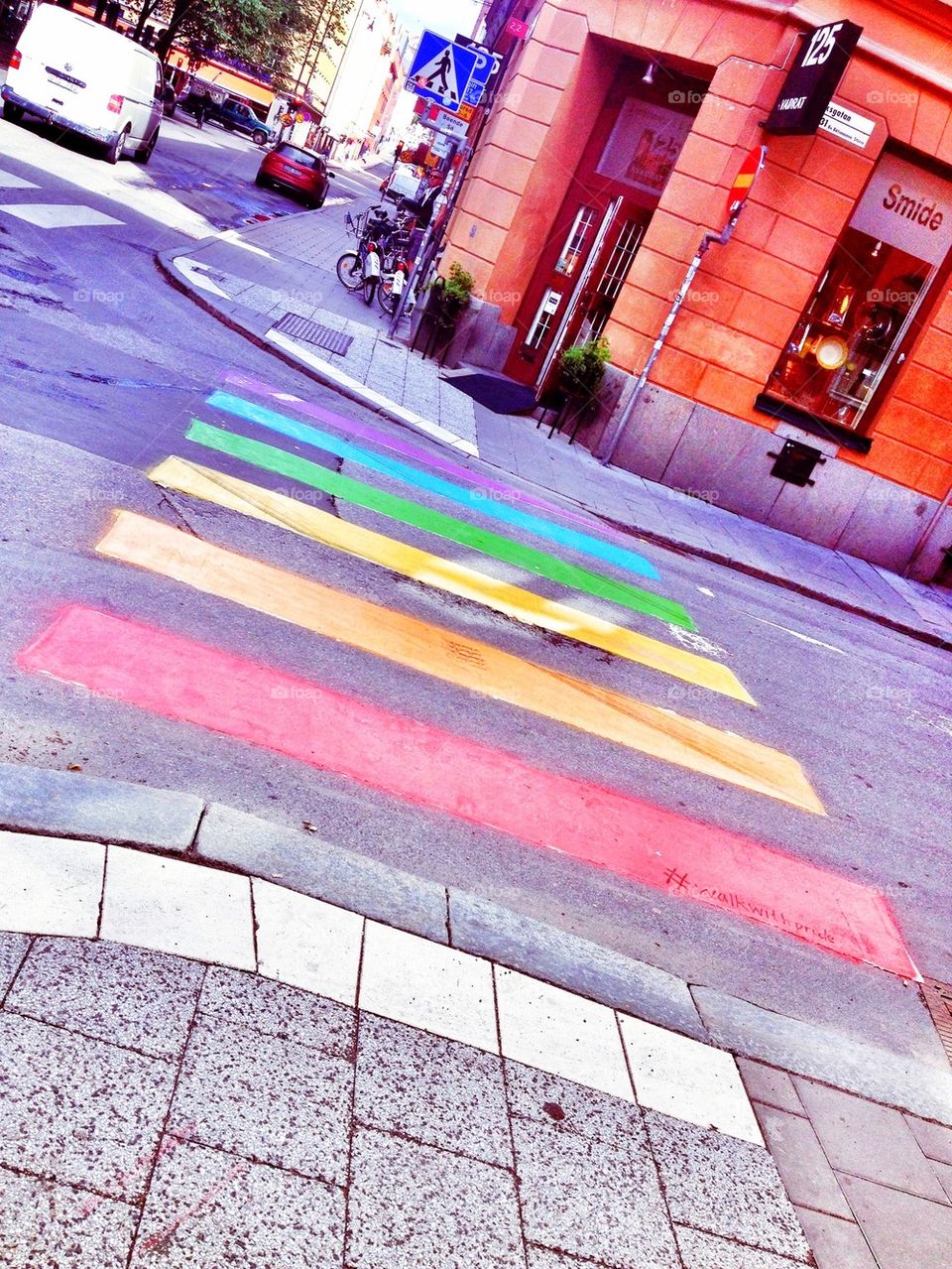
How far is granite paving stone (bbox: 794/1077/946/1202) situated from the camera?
139 inches

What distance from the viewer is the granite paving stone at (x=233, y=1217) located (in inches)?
94.2

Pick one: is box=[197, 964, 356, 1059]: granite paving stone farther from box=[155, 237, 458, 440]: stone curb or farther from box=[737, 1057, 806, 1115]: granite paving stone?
box=[155, 237, 458, 440]: stone curb

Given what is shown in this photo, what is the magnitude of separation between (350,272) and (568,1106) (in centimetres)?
1866

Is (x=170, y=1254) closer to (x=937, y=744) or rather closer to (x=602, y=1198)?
(x=602, y=1198)

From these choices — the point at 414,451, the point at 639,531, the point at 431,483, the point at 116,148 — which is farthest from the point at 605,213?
the point at 116,148

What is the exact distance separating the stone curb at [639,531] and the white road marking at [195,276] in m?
0.40

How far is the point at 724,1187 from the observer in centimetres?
319

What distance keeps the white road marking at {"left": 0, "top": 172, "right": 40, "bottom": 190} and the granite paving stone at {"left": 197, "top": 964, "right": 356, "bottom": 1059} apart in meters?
14.0

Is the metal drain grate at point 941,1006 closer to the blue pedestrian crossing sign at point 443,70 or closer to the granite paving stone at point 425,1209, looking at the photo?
the granite paving stone at point 425,1209

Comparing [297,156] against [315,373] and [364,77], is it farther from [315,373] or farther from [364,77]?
[364,77]

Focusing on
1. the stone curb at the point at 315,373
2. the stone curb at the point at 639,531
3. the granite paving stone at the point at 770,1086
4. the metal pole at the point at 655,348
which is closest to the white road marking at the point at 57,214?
the stone curb at the point at 639,531

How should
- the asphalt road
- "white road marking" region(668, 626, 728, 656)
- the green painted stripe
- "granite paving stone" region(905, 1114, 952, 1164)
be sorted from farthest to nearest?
"white road marking" region(668, 626, 728, 656)
the green painted stripe
the asphalt road
"granite paving stone" region(905, 1114, 952, 1164)

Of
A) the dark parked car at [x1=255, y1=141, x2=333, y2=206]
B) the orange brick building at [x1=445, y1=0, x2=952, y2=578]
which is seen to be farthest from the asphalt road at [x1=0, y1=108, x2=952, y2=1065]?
the dark parked car at [x1=255, y1=141, x2=333, y2=206]

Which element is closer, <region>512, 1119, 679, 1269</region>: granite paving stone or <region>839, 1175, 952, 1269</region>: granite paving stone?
<region>512, 1119, 679, 1269</region>: granite paving stone
